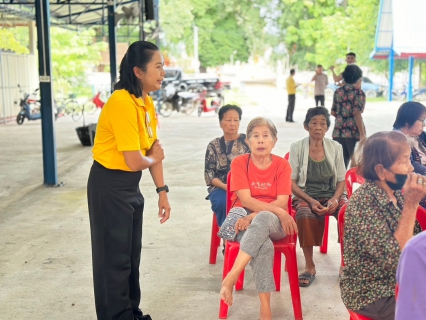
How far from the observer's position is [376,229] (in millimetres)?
2578

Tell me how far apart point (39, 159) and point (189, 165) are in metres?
2.96

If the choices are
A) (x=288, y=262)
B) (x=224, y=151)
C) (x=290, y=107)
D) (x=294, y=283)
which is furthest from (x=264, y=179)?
(x=290, y=107)

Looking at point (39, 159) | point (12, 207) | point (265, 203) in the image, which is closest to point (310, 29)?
point (39, 159)

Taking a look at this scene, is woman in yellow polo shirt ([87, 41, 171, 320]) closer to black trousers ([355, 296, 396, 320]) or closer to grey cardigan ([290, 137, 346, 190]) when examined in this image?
black trousers ([355, 296, 396, 320])

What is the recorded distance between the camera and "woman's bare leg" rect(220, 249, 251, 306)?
3.52 meters

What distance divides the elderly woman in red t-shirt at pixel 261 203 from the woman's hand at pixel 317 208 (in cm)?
54

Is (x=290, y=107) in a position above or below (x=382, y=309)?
below

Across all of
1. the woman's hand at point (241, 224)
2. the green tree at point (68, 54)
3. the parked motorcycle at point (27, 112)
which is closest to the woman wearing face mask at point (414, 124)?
the woman's hand at point (241, 224)

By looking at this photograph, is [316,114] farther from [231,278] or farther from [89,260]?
[89,260]

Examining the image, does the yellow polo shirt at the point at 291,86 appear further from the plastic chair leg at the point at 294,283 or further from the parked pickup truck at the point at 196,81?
the plastic chair leg at the point at 294,283

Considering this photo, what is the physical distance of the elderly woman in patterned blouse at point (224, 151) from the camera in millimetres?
4816

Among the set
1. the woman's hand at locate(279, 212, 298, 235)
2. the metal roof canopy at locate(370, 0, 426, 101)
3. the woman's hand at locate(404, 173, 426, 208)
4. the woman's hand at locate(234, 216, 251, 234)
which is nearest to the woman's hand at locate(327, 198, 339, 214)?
the woman's hand at locate(279, 212, 298, 235)

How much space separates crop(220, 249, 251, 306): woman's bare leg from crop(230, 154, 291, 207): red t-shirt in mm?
510

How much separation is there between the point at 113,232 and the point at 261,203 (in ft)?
3.49
